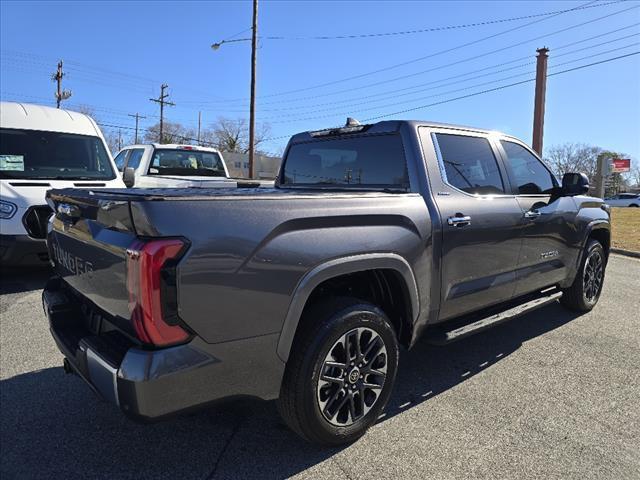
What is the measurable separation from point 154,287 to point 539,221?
332cm

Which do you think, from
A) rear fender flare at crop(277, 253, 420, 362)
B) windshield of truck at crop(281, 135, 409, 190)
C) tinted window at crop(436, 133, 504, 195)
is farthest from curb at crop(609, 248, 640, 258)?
rear fender flare at crop(277, 253, 420, 362)

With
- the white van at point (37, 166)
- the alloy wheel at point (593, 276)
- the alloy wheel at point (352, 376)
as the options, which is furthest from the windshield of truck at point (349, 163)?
the white van at point (37, 166)

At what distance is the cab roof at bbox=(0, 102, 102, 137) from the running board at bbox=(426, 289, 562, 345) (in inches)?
242

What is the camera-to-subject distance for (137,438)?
2658 millimetres

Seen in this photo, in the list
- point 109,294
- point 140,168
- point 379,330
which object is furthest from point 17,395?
point 140,168

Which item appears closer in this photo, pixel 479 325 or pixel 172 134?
pixel 479 325

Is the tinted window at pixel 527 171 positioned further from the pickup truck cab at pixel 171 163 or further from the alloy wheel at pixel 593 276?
the pickup truck cab at pixel 171 163

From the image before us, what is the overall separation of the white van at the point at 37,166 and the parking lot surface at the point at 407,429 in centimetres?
185

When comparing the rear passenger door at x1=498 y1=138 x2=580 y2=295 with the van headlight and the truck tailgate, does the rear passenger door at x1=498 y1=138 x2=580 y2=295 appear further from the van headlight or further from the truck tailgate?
the van headlight

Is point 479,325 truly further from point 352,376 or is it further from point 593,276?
point 593,276

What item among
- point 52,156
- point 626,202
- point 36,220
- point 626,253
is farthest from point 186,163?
point 626,202

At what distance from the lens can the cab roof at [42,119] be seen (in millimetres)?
6551

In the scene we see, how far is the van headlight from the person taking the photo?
215 inches

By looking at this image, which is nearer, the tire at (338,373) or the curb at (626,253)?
the tire at (338,373)
